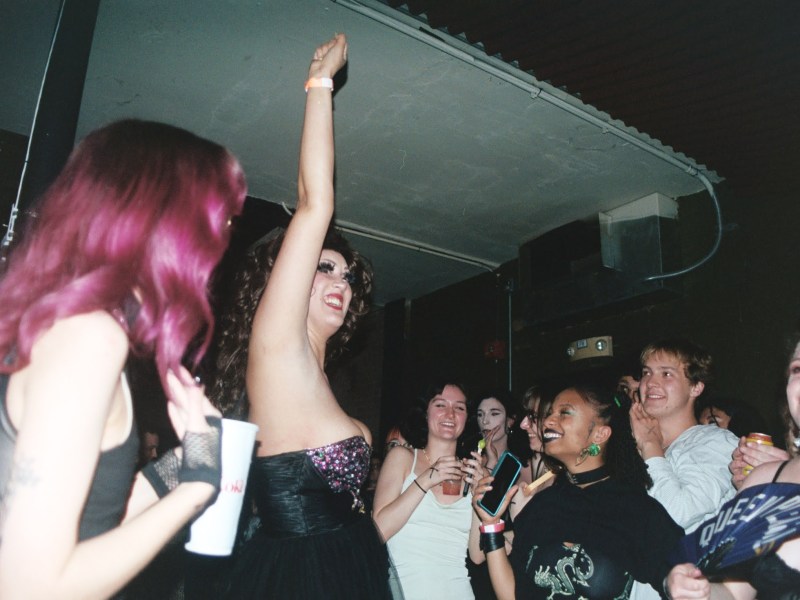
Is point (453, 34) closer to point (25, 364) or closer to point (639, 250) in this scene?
point (639, 250)

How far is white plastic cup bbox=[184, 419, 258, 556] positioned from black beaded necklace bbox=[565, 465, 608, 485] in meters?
1.77

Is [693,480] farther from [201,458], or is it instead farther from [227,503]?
[201,458]

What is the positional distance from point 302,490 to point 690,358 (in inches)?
105

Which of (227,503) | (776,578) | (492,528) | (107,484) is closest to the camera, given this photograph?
(107,484)

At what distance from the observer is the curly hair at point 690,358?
11.5ft

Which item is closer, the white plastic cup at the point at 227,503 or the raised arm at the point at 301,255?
the white plastic cup at the point at 227,503

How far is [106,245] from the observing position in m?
1.11

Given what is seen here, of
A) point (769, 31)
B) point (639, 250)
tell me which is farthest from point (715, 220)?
point (769, 31)

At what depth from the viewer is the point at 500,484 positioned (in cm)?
283

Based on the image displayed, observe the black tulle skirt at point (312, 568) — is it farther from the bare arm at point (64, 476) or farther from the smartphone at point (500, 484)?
the smartphone at point (500, 484)

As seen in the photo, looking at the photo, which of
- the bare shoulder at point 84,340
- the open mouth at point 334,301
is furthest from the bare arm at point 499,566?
the bare shoulder at point 84,340

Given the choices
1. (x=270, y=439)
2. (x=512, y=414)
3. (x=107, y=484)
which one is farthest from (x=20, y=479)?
(x=512, y=414)

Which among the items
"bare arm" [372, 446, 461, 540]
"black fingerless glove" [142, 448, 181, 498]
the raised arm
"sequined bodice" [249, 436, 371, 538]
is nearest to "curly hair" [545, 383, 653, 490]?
"bare arm" [372, 446, 461, 540]

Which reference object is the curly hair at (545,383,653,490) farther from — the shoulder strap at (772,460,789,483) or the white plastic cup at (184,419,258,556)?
the white plastic cup at (184,419,258,556)
